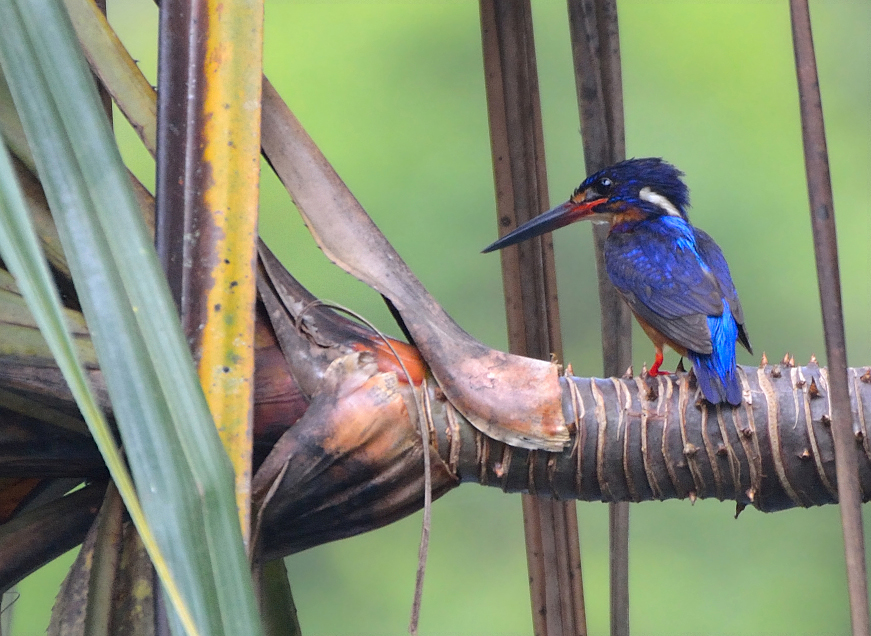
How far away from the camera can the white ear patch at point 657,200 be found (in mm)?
1869

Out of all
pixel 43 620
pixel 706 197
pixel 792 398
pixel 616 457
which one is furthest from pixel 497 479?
pixel 43 620

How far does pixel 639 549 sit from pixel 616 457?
7.42 ft

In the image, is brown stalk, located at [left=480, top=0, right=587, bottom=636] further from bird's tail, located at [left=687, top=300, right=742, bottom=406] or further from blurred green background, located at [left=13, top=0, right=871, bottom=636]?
blurred green background, located at [left=13, top=0, right=871, bottom=636]

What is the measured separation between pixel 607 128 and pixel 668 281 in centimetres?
42

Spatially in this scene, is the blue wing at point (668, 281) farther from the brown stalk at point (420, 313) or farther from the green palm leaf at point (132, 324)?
the green palm leaf at point (132, 324)

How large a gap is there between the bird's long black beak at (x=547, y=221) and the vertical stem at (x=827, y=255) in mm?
602

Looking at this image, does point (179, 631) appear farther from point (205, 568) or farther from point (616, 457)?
point (616, 457)

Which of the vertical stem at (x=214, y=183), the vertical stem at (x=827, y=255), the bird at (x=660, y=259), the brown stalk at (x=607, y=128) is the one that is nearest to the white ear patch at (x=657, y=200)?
the bird at (x=660, y=259)

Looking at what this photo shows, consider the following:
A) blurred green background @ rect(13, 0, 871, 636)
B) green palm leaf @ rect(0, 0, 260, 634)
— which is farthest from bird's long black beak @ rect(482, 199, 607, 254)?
blurred green background @ rect(13, 0, 871, 636)

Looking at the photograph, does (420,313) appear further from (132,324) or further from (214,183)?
(132,324)

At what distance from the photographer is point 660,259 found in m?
1.62

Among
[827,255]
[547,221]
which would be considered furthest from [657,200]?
[827,255]

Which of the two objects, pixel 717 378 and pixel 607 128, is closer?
pixel 717 378

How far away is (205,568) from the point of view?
0.38 meters
